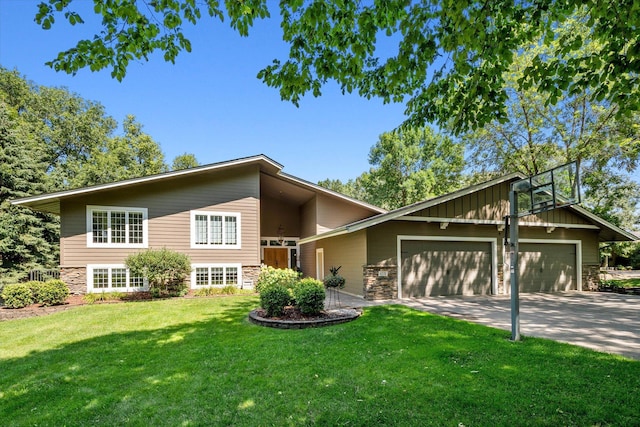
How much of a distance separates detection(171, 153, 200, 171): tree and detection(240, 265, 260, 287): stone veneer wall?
24973 mm

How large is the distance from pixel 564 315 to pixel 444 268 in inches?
161

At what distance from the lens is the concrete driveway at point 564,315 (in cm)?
588

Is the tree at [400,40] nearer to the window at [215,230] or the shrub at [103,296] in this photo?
the shrub at [103,296]

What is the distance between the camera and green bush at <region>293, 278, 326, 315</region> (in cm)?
761

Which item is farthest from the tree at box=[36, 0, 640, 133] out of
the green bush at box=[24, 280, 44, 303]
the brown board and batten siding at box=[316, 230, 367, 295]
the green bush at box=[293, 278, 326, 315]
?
the green bush at box=[24, 280, 44, 303]

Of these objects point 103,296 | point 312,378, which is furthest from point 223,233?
point 312,378

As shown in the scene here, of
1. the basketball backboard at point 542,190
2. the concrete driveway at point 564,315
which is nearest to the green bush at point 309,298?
the concrete driveway at point 564,315

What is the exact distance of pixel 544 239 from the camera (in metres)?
13.0

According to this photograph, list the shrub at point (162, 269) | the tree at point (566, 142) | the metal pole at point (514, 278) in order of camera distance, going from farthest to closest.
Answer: the tree at point (566, 142), the shrub at point (162, 269), the metal pole at point (514, 278)

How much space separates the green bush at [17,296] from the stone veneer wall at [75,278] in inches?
74.1

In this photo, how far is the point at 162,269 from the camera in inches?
458

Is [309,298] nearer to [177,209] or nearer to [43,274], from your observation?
[177,209]

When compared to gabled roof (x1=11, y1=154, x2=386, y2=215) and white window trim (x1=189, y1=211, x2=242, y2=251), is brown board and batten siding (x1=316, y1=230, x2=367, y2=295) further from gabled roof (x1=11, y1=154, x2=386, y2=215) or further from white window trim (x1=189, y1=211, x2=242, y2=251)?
white window trim (x1=189, y1=211, x2=242, y2=251)

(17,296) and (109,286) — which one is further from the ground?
(17,296)
